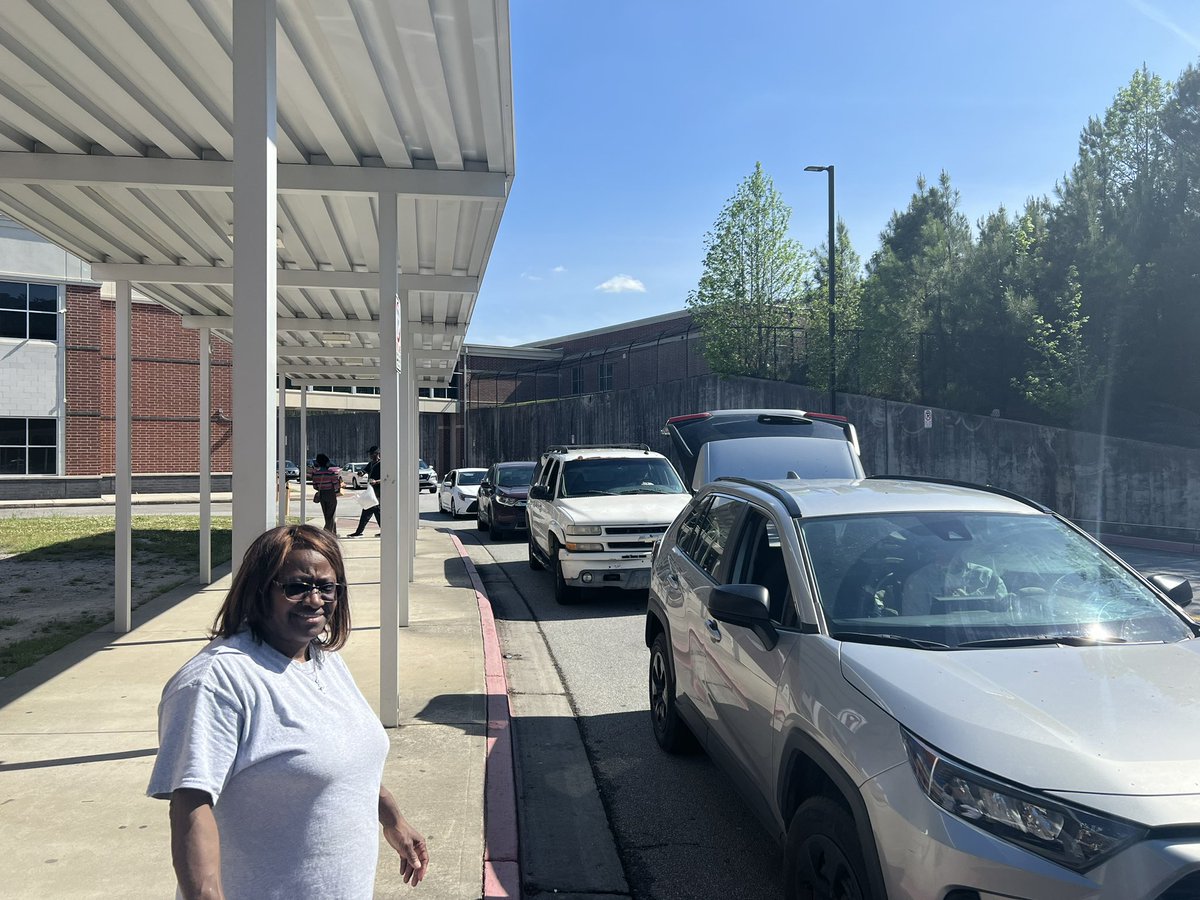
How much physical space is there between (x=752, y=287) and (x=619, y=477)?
744 inches

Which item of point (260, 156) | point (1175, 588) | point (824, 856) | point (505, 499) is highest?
point (260, 156)

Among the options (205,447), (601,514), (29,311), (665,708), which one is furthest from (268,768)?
(29,311)

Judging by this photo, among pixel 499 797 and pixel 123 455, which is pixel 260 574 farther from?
pixel 123 455

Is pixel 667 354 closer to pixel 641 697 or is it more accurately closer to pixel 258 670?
pixel 641 697

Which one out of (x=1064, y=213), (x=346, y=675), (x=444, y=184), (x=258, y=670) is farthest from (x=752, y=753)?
(x=1064, y=213)

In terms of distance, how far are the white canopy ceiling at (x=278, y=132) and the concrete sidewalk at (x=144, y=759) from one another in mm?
3861

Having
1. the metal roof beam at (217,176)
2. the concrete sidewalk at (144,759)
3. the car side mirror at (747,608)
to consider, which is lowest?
the concrete sidewalk at (144,759)

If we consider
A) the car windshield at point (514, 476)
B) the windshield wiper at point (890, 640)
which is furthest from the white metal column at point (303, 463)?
the windshield wiper at point (890, 640)

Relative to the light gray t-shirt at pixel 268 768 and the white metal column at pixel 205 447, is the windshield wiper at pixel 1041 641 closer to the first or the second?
the light gray t-shirt at pixel 268 768

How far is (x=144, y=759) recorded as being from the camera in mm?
5551

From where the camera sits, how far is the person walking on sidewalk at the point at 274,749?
1.92m

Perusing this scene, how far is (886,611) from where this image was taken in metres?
3.73

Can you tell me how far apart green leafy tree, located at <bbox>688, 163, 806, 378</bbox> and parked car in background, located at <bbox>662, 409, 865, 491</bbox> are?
19.6 metres

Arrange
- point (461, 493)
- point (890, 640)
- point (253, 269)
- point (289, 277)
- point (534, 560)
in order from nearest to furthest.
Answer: point (890, 640)
point (253, 269)
point (289, 277)
point (534, 560)
point (461, 493)
